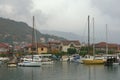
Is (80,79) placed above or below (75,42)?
below

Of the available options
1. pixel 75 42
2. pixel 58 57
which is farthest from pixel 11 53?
pixel 75 42

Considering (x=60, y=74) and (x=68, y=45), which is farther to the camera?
(x=68, y=45)

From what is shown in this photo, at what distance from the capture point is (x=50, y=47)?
15238 centimetres

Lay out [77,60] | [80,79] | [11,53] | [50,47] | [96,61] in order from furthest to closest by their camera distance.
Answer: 1. [50,47]
2. [11,53]
3. [77,60]
4. [96,61]
5. [80,79]

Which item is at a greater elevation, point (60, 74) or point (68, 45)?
point (68, 45)

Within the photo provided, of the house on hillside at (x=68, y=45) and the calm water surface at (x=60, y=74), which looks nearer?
the calm water surface at (x=60, y=74)

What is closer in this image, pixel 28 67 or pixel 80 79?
pixel 80 79

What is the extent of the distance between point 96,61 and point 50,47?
2670 inches

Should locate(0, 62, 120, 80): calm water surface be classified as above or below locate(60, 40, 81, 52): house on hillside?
below

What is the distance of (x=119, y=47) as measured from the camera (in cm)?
16175

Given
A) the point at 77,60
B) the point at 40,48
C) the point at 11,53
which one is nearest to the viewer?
the point at 77,60

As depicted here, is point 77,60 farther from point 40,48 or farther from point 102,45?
point 102,45

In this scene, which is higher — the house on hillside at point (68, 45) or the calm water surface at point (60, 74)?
the house on hillside at point (68, 45)

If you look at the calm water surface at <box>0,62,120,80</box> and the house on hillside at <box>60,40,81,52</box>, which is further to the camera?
the house on hillside at <box>60,40,81,52</box>
